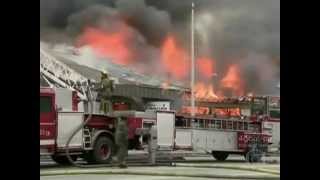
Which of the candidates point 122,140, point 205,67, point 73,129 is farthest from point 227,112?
point 73,129

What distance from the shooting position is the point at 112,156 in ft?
17.3

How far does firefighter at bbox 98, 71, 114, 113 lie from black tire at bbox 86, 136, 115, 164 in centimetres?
30

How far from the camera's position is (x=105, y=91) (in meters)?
5.24

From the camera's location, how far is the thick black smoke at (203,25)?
16.3ft

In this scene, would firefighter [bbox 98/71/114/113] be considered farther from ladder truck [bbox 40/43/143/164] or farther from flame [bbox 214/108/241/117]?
flame [bbox 214/108/241/117]

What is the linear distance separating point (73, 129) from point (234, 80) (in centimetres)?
165

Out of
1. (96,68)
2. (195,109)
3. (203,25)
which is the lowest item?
(195,109)

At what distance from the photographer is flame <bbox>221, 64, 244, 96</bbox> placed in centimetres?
516

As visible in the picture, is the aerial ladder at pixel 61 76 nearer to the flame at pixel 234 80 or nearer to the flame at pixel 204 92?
the flame at pixel 204 92

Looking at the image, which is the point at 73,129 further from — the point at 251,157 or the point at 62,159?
the point at 251,157

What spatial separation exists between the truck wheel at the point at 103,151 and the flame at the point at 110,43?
2.69 feet
